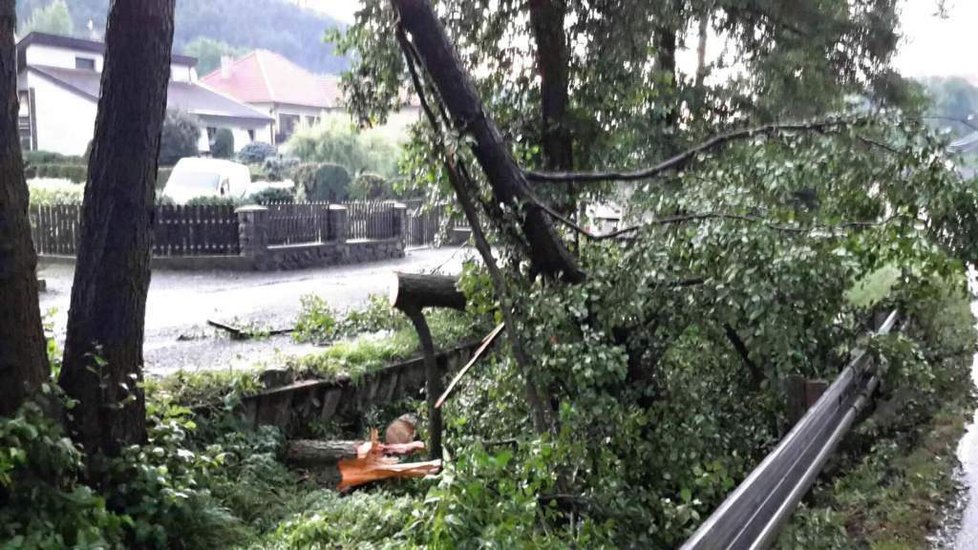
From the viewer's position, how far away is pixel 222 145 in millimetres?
42625

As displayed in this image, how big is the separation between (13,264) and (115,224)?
2.24 feet

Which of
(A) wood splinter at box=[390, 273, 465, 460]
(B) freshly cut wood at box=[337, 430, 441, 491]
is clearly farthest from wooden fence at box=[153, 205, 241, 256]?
(A) wood splinter at box=[390, 273, 465, 460]

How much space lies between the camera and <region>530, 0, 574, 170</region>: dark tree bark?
8.21 meters

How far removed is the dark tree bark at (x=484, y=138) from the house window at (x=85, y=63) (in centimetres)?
4005

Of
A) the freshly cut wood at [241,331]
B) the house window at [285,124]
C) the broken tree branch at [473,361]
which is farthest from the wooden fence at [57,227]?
the house window at [285,124]

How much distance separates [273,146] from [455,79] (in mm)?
43931

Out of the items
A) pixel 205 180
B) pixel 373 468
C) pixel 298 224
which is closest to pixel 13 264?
pixel 373 468

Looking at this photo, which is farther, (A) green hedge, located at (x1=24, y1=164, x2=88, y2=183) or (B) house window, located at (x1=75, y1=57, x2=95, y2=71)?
(B) house window, located at (x1=75, y1=57, x2=95, y2=71)

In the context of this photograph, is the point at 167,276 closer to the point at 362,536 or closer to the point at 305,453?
the point at 305,453

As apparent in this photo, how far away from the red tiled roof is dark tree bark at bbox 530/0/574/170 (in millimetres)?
45598

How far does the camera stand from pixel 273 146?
4828 cm

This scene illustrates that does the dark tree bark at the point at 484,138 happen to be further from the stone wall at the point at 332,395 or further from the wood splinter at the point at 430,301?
the stone wall at the point at 332,395

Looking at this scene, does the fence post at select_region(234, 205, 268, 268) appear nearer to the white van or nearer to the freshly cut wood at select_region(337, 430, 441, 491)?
the white van

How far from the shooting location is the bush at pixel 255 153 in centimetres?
4290
